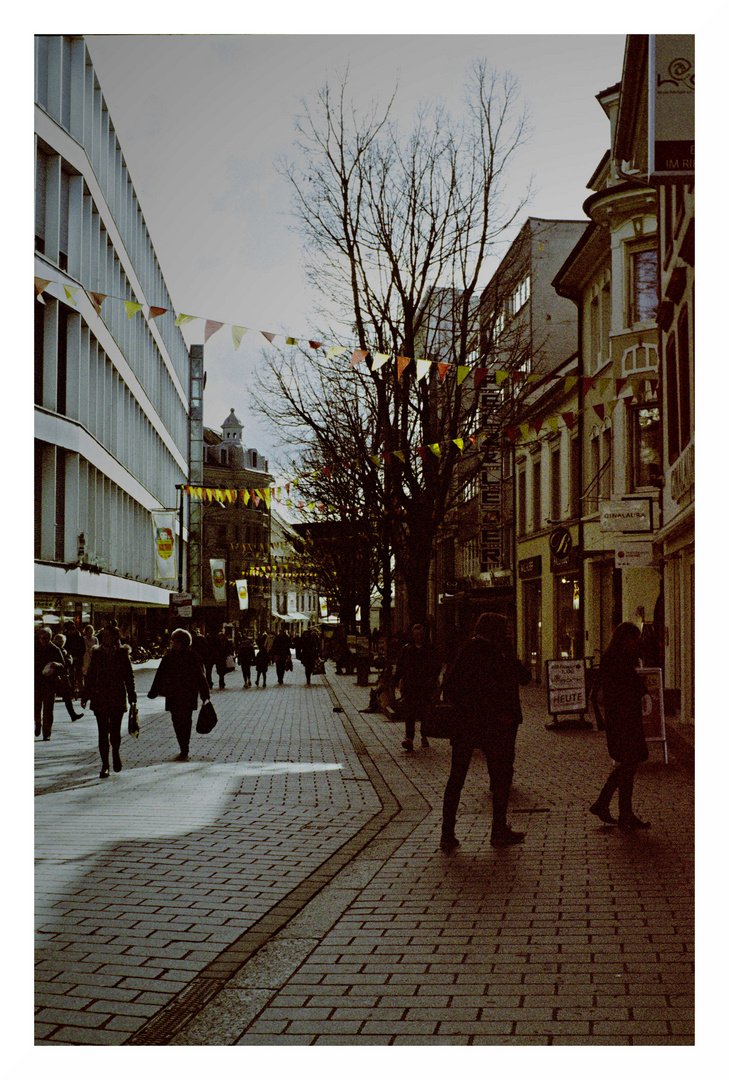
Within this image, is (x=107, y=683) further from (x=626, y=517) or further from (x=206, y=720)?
(x=626, y=517)

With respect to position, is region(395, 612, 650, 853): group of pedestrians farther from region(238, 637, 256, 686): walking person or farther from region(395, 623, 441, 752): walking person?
region(238, 637, 256, 686): walking person

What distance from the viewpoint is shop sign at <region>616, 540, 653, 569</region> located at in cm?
1680

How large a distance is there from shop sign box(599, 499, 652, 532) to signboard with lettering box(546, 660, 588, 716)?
9.33ft

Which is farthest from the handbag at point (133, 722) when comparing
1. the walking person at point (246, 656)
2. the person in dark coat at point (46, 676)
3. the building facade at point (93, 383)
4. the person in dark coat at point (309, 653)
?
the person in dark coat at point (309, 653)

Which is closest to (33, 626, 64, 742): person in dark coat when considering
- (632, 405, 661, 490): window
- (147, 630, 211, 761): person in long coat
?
(147, 630, 211, 761): person in long coat

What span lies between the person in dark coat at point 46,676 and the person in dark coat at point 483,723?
8449 mm

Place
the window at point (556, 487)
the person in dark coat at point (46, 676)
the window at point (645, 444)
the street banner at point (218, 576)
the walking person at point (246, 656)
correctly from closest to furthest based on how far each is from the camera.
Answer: the person in dark coat at point (46, 676), the window at point (645, 444), the window at point (556, 487), the walking person at point (246, 656), the street banner at point (218, 576)

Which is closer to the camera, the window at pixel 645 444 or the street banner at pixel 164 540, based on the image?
the window at pixel 645 444

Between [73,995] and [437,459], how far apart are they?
1605 cm

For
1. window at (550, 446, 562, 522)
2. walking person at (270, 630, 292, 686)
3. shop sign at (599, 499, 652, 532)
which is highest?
window at (550, 446, 562, 522)

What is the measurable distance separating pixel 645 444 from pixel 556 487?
6124 millimetres

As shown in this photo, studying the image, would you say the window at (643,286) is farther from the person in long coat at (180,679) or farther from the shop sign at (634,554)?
the person in long coat at (180,679)

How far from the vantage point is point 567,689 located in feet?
55.9

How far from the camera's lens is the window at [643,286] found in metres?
24.1
